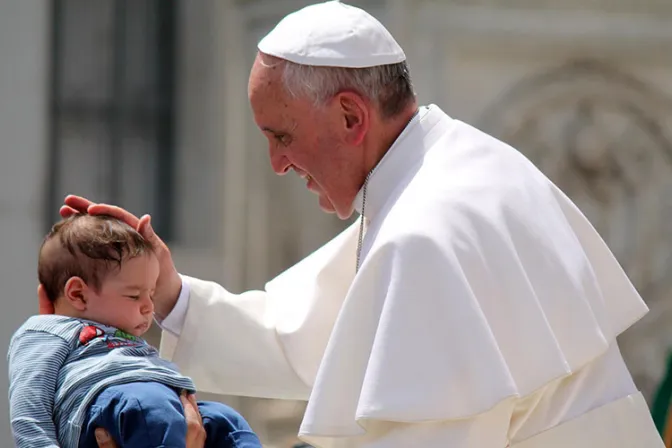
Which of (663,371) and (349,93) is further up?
(349,93)

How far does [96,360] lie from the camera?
3.22m

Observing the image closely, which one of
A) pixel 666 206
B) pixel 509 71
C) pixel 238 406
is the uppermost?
pixel 509 71

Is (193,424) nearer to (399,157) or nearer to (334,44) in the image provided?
(399,157)

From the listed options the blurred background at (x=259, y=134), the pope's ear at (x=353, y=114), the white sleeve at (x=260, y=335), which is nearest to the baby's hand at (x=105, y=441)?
the white sleeve at (x=260, y=335)

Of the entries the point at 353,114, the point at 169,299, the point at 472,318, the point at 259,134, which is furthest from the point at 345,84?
the point at 259,134

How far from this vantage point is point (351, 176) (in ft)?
11.7

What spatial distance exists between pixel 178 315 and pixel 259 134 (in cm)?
253

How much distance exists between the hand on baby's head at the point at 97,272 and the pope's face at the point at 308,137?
0.43 m

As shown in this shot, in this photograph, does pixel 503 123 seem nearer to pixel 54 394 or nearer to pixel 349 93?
pixel 349 93

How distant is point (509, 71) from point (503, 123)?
0.24 metres

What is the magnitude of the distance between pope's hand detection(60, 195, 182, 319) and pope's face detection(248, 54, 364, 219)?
0.36 meters

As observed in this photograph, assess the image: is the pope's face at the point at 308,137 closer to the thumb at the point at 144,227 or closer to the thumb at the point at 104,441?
the thumb at the point at 144,227

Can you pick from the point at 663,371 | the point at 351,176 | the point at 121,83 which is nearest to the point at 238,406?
the point at 121,83

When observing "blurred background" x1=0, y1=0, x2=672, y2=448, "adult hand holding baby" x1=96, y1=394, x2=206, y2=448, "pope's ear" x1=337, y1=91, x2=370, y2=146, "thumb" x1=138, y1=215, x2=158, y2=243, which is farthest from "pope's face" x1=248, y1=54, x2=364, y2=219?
"blurred background" x1=0, y1=0, x2=672, y2=448
